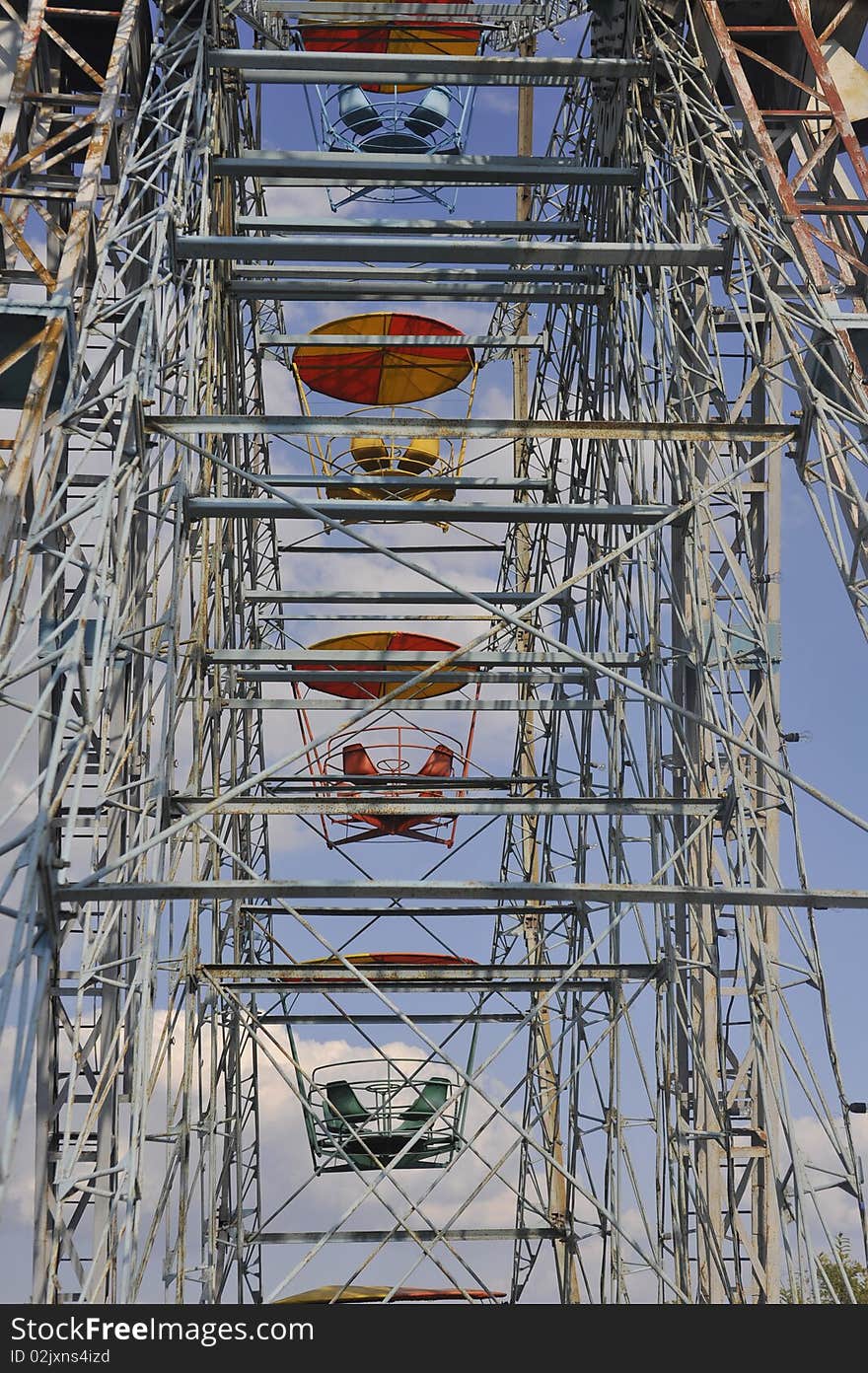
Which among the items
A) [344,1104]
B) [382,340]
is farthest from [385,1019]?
→ [382,340]

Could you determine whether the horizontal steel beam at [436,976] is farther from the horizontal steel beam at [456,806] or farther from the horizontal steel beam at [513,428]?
the horizontal steel beam at [513,428]

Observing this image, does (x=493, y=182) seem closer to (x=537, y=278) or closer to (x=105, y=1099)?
(x=537, y=278)

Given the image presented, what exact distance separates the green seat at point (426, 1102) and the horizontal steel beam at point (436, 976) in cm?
264

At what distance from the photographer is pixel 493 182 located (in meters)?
16.0

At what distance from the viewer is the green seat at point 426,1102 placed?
62.9 ft

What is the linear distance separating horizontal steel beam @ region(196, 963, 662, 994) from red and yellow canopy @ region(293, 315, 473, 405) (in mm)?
6587

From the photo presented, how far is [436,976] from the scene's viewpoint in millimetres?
16188

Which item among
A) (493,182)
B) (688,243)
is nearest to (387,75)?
(493,182)

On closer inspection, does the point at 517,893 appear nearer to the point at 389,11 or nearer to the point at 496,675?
the point at 496,675

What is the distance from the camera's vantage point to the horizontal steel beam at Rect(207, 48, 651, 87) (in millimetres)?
14930

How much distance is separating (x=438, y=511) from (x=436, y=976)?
183 inches

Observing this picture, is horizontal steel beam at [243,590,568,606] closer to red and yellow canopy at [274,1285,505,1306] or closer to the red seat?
the red seat

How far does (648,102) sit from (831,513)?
564 cm
